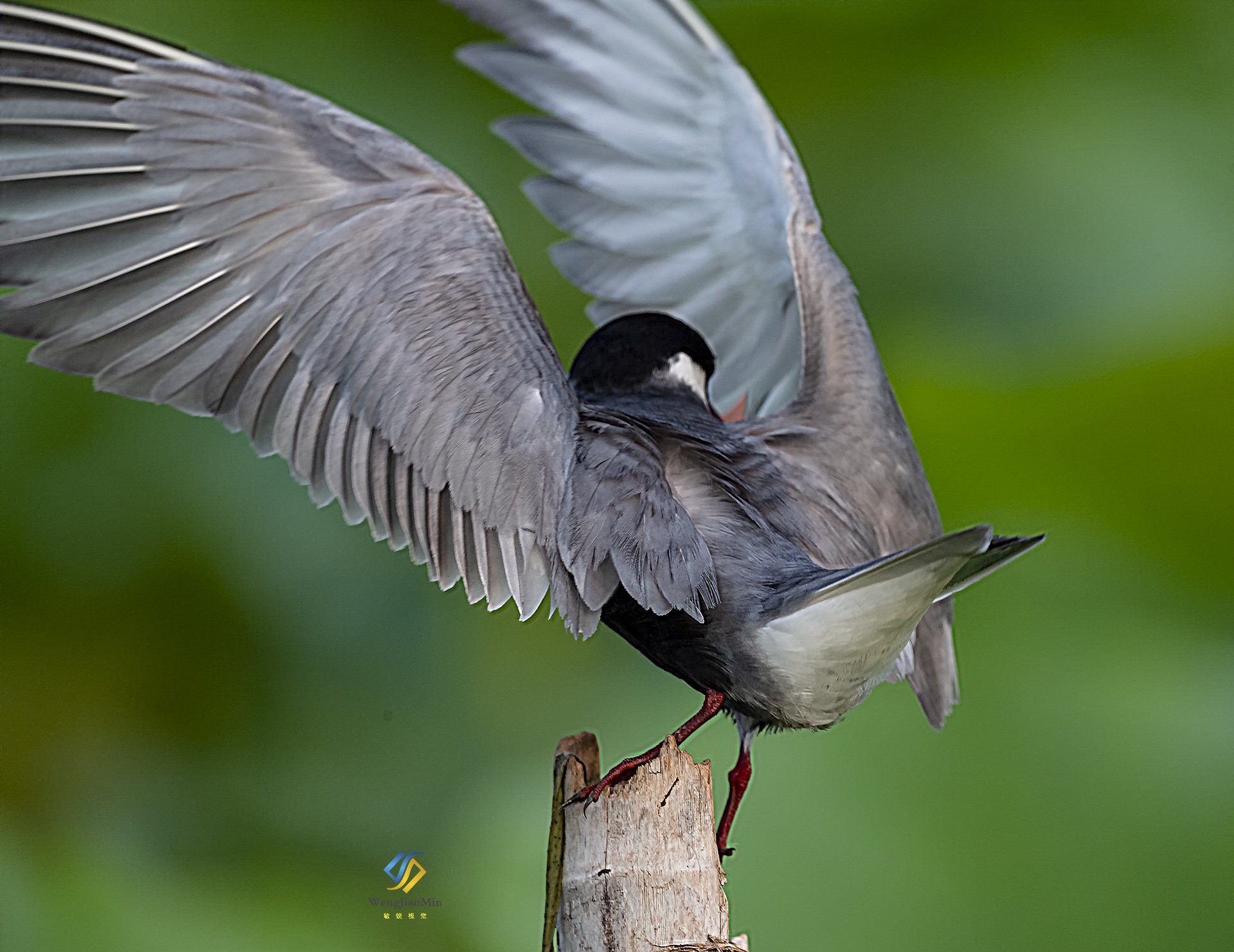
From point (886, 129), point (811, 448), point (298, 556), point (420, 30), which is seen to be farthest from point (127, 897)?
point (886, 129)

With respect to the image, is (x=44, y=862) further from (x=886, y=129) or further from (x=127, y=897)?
(x=886, y=129)

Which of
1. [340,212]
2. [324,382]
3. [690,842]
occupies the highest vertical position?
[340,212]

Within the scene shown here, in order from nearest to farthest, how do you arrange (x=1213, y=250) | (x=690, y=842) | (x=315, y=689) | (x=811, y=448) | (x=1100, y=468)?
(x=690, y=842), (x=811, y=448), (x=315, y=689), (x=1100, y=468), (x=1213, y=250)

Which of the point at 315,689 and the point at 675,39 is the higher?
the point at 675,39

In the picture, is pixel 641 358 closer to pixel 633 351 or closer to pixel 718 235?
pixel 633 351

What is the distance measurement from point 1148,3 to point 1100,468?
1.02m

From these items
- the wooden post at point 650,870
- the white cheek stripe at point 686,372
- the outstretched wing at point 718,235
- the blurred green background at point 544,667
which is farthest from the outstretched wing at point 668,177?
the wooden post at point 650,870

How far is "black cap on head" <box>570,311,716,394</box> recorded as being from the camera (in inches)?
46.1

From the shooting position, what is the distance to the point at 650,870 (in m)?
0.83

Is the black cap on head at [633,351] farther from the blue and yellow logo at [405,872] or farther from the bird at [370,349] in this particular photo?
the blue and yellow logo at [405,872]

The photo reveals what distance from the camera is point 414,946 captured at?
4.75 ft

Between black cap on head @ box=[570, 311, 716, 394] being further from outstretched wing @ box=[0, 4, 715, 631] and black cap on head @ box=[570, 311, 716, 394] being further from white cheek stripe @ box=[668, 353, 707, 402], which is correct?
outstretched wing @ box=[0, 4, 715, 631]

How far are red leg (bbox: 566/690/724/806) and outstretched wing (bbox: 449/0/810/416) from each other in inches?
24.5

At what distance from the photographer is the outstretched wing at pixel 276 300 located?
872 millimetres
